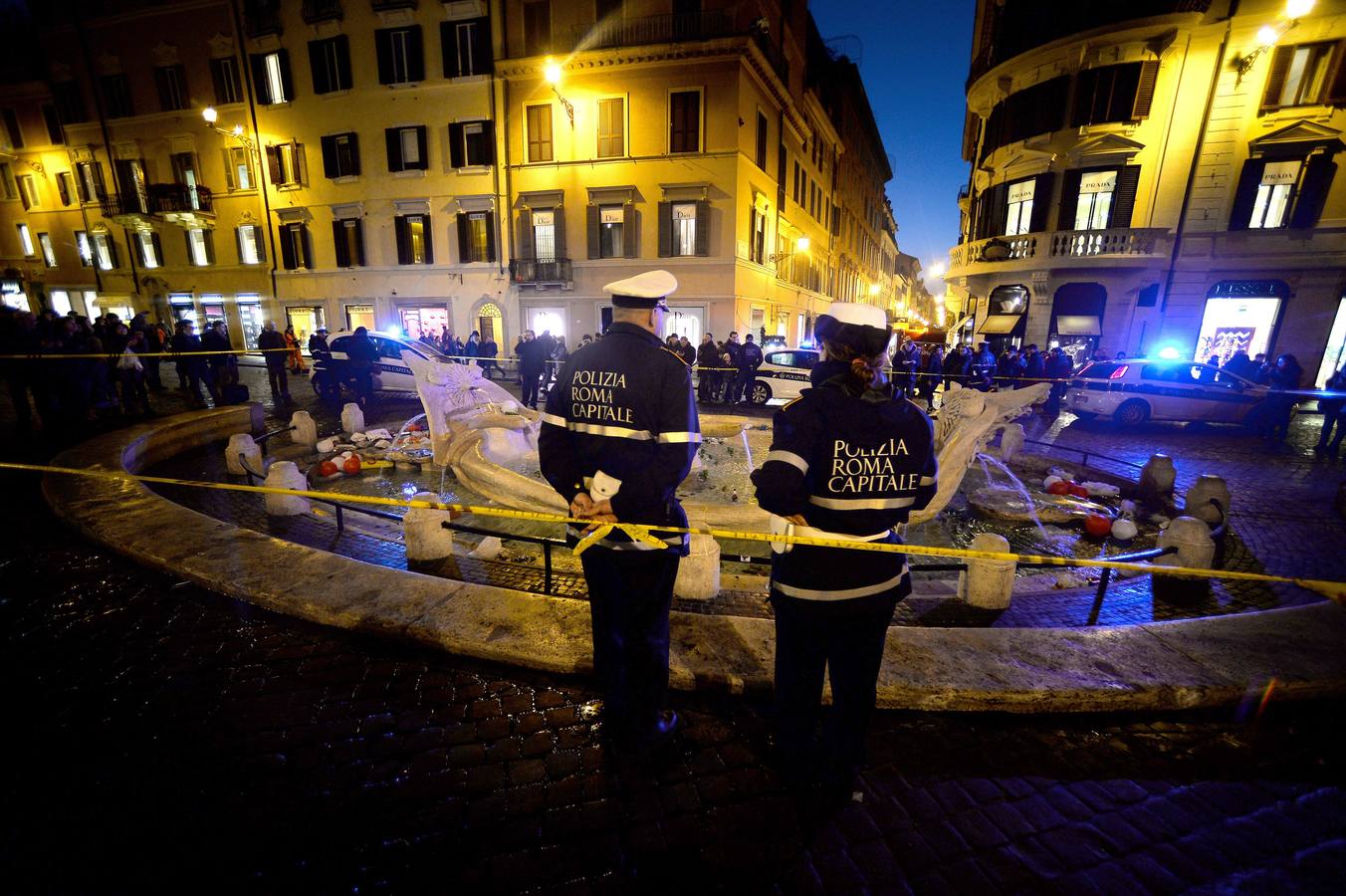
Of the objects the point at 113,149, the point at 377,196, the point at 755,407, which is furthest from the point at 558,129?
the point at 113,149

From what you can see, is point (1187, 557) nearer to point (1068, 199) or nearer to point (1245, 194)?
point (1068, 199)

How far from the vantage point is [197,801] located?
230 cm

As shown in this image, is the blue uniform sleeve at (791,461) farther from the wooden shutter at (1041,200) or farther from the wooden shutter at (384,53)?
the wooden shutter at (384,53)

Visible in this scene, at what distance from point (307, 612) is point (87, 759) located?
121cm

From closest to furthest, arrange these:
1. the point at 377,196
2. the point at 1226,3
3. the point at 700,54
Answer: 1. the point at 1226,3
2. the point at 700,54
3. the point at 377,196

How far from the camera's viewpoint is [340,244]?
79.3ft

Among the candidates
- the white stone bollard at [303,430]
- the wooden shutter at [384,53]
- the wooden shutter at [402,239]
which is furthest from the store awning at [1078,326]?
the wooden shutter at [384,53]

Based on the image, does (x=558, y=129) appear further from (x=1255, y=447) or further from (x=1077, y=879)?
(x=1077, y=879)

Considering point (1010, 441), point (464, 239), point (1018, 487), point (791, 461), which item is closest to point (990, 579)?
point (791, 461)

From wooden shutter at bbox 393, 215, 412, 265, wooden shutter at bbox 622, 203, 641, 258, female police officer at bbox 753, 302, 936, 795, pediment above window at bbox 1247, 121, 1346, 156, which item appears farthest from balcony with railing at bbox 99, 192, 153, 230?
pediment above window at bbox 1247, 121, 1346, 156

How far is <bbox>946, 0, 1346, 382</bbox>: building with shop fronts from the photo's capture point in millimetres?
16984

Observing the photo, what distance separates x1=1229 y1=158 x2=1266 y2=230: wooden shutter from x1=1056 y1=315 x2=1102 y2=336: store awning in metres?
4.51

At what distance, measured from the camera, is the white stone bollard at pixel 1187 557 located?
4707 mm

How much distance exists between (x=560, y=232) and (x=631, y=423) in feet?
69.6
